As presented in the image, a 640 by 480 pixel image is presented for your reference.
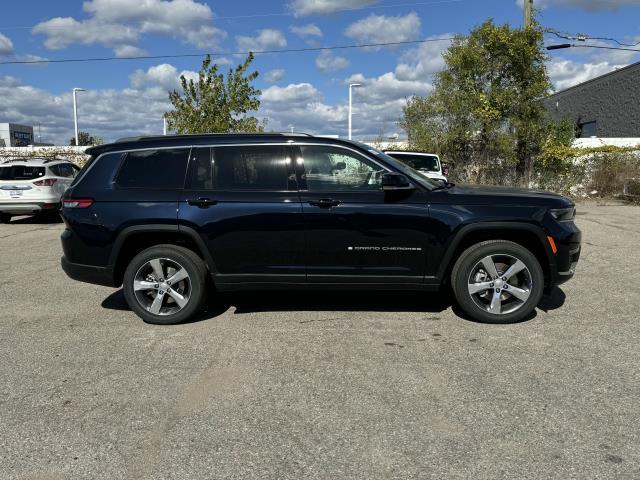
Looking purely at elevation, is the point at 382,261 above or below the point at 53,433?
above

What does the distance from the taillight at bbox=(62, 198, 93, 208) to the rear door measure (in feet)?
3.05

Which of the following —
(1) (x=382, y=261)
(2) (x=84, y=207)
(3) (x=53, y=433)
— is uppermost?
(2) (x=84, y=207)

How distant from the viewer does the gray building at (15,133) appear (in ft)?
202

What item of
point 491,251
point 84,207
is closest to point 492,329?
point 491,251

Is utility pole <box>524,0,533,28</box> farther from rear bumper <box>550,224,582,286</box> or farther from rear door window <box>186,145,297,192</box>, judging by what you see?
rear door window <box>186,145,297,192</box>

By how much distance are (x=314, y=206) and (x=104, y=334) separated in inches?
90.0

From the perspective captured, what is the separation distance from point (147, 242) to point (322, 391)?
2.57 metres

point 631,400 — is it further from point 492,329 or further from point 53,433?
point 53,433

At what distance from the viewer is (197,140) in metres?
5.35

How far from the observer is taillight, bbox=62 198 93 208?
5293 millimetres

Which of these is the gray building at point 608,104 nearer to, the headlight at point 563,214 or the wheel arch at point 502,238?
the headlight at point 563,214

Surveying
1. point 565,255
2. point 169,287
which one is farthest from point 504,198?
point 169,287

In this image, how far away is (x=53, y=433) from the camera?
327 cm

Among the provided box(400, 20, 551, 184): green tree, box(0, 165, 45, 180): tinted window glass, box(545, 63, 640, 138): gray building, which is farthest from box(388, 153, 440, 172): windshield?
box(545, 63, 640, 138): gray building
